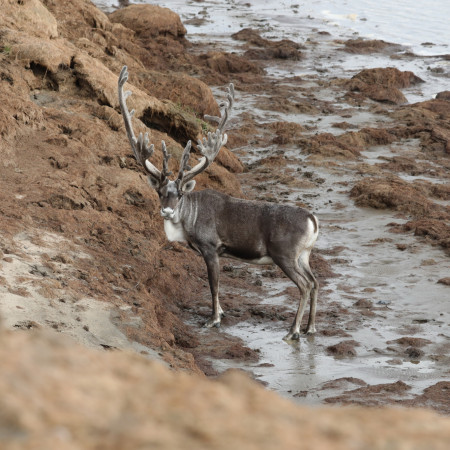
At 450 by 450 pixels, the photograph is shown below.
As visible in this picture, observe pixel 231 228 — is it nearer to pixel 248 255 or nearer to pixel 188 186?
pixel 248 255

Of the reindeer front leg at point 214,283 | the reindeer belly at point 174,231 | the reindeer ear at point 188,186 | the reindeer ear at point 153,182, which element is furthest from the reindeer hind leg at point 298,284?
the reindeer ear at point 153,182

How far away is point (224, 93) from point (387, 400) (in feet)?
47.6

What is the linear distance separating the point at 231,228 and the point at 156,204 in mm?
1885

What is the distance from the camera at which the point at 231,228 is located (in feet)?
32.0

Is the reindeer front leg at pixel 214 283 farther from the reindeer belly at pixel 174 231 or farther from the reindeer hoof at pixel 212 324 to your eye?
the reindeer belly at pixel 174 231

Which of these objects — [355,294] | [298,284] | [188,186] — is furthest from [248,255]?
[355,294]

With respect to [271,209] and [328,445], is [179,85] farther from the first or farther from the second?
[328,445]

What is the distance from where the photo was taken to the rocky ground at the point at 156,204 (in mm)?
7789

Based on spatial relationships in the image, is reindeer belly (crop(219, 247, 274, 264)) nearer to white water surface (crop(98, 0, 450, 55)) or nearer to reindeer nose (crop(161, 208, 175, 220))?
reindeer nose (crop(161, 208, 175, 220))

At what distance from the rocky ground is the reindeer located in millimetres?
558

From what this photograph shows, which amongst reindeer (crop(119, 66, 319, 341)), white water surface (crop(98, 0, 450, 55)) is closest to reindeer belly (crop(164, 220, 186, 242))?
reindeer (crop(119, 66, 319, 341))

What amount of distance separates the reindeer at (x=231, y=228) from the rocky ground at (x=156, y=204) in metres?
0.56

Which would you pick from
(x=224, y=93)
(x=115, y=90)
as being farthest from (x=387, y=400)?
(x=224, y=93)

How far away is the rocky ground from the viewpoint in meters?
7.79
